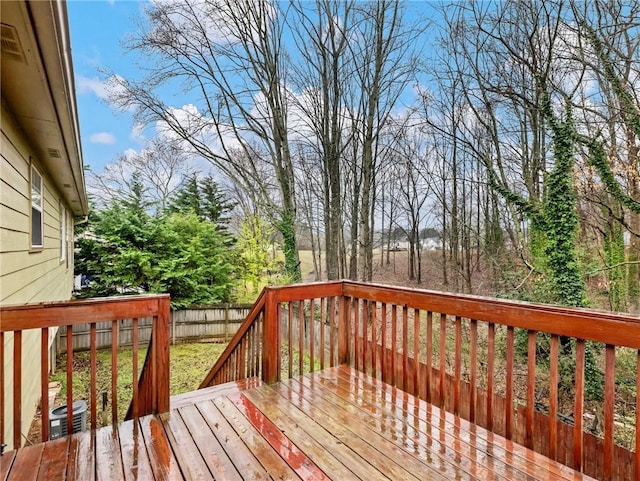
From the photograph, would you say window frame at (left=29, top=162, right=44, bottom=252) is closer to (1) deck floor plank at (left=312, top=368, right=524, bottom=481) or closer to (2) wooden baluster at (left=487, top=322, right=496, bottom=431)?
(1) deck floor plank at (left=312, top=368, right=524, bottom=481)

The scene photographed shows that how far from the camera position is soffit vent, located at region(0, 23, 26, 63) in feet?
6.04

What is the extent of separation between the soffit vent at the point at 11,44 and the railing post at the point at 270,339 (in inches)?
92.9

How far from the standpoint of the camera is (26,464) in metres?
1.93

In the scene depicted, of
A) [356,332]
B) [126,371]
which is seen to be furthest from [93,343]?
[126,371]

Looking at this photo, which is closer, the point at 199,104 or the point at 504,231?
the point at 199,104

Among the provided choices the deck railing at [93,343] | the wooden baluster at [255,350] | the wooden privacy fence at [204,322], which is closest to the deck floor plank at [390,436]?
the wooden baluster at [255,350]

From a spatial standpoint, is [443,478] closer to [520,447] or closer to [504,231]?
[520,447]

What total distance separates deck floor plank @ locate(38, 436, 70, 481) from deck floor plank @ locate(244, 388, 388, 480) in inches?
48.7

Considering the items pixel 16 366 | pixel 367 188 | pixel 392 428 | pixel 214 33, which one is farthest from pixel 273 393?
pixel 214 33

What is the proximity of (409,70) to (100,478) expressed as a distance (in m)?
10.2

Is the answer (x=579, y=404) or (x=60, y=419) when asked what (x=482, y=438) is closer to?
(x=579, y=404)

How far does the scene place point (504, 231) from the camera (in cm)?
1052

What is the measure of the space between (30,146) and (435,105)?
965cm

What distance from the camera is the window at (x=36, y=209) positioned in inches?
161
